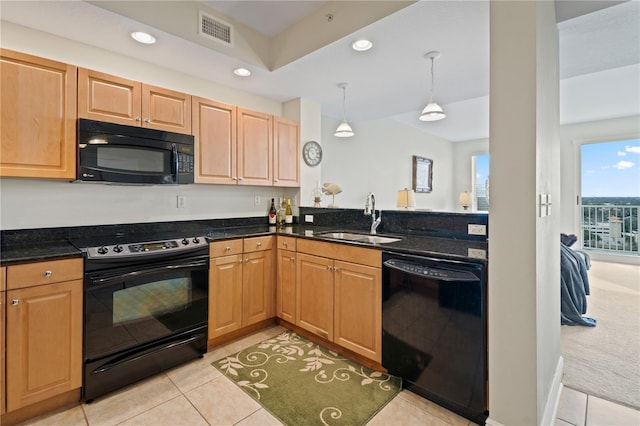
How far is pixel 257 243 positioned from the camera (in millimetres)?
2744

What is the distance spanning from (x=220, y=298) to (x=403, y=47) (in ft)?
8.03

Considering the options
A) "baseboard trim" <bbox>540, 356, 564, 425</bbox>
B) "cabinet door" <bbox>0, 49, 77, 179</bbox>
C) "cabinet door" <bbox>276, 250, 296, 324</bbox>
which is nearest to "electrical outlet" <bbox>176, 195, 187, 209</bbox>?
A: "cabinet door" <bbox>0, 49, 77, 179</bbox>

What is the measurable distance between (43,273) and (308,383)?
5.58 ft

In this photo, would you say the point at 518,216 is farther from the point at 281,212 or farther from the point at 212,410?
the point at 281,212

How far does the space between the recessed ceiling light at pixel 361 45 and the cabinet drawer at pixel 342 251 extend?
4.96 feet

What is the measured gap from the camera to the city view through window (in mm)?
5531

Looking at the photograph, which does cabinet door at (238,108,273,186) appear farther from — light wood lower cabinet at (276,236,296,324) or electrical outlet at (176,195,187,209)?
light wood lower cabinet at (276,236,296,324)

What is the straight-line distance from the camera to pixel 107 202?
2.49 m

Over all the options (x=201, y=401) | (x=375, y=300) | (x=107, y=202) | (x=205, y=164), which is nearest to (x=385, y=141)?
(x=205, y=164)

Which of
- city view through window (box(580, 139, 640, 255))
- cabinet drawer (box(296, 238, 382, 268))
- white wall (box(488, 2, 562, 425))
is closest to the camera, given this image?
white wall (box(488, 2, 562, 425))

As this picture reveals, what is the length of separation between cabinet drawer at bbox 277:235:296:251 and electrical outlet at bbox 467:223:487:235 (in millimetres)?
1405

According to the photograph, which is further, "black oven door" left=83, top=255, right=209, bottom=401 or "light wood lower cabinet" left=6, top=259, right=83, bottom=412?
"black oven door" left=83, top=255, right=209, bottom=401

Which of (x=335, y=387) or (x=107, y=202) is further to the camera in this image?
A: (x=107, y=202)

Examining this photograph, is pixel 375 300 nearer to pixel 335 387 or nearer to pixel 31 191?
pixel 335 387
